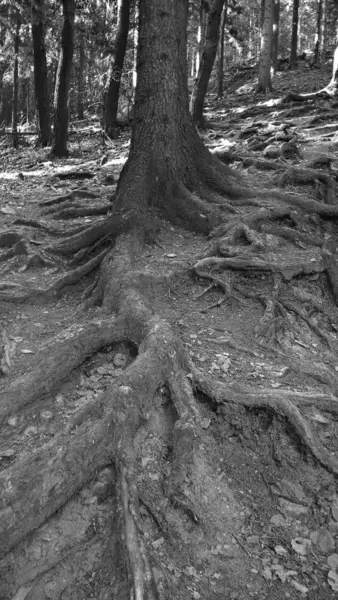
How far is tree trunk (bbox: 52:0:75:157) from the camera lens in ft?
44.7

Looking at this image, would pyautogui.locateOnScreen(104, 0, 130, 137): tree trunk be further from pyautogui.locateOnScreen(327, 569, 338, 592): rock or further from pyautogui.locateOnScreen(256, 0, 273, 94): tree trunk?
pyautogui.locateOnScreen(327, 569, 338, 592): rock

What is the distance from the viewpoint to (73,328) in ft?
14.7

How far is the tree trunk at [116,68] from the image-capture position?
16.2 meters

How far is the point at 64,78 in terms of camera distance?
14.3 m

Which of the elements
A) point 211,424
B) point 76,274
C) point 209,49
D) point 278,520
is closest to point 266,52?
point 209,49

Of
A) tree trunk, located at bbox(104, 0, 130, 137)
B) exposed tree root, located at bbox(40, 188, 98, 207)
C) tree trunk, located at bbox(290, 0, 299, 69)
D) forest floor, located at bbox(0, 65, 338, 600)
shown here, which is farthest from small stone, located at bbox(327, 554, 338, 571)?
tree trunk, located at bbox(290, 0, 299, 69)

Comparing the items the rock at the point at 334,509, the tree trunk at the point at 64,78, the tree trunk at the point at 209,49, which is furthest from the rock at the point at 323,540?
the tree trunk at the point at 64,78

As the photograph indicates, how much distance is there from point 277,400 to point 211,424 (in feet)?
1.86

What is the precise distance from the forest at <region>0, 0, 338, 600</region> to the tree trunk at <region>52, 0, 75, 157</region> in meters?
5.79

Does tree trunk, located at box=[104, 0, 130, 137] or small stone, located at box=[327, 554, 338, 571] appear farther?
tree trunk, located at box=[104, 0, 130, 137]

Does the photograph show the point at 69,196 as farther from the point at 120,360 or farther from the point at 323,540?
the point at 323,540

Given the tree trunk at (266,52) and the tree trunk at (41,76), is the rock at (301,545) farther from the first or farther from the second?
the tree trunk at (266,52)

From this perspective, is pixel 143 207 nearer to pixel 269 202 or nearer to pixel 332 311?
pixel 269 202

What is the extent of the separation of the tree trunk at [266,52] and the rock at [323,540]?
Answer: 19971 mm
